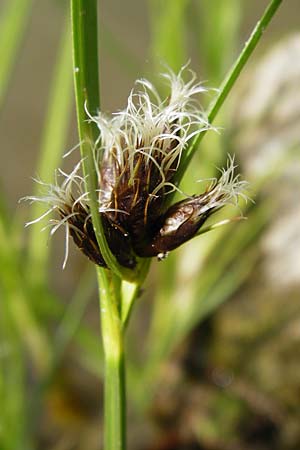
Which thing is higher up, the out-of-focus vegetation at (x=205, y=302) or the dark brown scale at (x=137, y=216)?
the dark brown scale at (x=137, y=216)

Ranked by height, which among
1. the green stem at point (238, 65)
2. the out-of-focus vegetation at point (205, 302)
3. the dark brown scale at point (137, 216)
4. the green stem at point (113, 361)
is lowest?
the out-of-focus vegetation at point (205, 302)

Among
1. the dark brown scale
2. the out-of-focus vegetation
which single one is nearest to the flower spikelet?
the dark brown scale

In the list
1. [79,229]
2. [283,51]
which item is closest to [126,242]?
[79,229]

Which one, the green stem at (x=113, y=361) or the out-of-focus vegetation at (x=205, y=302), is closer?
the green stem at (x=113, y=361)

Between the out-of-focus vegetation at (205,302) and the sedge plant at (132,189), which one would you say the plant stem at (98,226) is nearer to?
the sedge plant at (132,189)

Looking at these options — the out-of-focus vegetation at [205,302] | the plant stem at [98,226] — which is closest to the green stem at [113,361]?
the plant stem at [98,226]

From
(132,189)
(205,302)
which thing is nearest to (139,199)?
(132,189)

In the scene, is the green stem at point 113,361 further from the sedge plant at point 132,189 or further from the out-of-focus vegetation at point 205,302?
the out-of-focus vegetation at point 205,302
